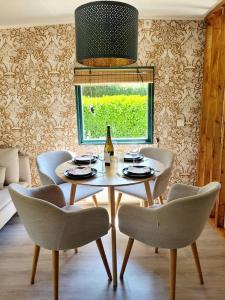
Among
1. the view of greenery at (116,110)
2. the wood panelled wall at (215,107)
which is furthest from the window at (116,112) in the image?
the wood panelled wall at (215,107)

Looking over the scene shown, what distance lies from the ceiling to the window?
2.63 feet

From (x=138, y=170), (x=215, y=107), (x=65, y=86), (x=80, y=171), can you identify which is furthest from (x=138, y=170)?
(x=65, y=86)

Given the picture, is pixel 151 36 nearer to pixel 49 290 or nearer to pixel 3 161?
pixel 3 161

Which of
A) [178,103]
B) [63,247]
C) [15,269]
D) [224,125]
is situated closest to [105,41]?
[63,247]

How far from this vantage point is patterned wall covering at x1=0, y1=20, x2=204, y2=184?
2.98 m

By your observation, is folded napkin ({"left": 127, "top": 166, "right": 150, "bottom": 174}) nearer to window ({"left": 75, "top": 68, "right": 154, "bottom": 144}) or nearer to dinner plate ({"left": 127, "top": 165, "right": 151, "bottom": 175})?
dinner plate ({"left": 127, "top": 165, "right": 151, "bottom": 175})

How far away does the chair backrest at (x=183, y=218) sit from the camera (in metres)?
1.51

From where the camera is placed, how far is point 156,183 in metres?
2.24

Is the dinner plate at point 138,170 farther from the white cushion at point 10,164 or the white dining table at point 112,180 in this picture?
the white cushion at point 10,164

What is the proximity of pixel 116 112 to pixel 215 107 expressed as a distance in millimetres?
1210

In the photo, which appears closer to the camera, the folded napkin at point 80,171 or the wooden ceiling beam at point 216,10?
the folded napkin at point 80,171

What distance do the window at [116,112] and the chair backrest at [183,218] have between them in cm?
173

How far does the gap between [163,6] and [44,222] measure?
2.40m

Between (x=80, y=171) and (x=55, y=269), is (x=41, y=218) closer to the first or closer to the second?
(x=55, y=269)
